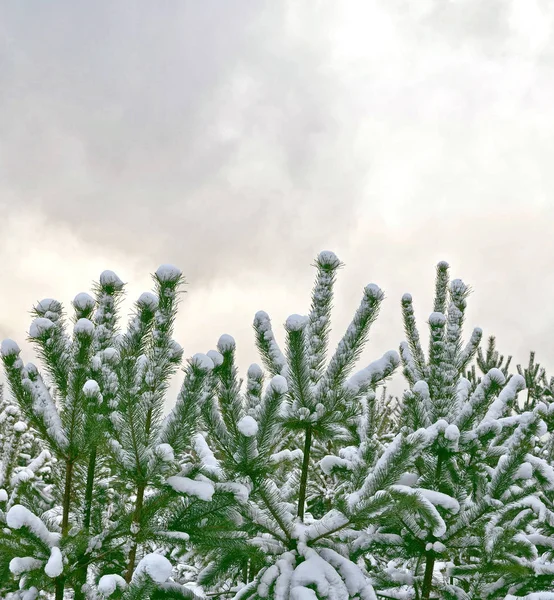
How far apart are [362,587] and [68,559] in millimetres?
1488

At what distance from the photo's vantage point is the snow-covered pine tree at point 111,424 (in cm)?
277

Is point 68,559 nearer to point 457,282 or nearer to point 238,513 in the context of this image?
point 238,513

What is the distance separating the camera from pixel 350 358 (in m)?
3.47

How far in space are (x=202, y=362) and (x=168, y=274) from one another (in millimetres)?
527

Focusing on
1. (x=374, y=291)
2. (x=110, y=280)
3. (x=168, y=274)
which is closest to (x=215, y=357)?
(x=168, y=274)

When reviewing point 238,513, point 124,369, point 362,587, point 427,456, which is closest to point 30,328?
point 124,369

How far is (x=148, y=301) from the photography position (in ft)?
9.64

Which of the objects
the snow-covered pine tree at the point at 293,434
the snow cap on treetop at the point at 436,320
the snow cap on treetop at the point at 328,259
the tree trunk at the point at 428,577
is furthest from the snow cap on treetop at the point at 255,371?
the tree trunk at the point at 428,577

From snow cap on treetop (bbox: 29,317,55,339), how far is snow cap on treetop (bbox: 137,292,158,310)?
464 millimetres

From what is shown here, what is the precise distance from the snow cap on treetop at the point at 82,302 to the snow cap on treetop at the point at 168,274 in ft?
1.72

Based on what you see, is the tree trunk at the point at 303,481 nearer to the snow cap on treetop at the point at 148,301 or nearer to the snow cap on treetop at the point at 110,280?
the snow cap on treetop at the point at 148,301

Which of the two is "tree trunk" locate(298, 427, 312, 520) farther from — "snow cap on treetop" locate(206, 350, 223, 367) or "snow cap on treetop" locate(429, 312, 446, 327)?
"snow cap on treetop" locate(429, 312, 446, 327)

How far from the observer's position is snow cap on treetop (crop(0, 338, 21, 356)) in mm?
2803

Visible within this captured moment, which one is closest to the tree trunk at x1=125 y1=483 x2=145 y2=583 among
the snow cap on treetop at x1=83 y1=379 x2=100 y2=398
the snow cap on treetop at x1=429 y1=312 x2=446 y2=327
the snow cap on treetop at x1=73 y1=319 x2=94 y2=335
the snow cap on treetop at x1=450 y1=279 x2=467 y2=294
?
the snow cap on treetop at x1=83 y1=379 x2=100 y2=398
